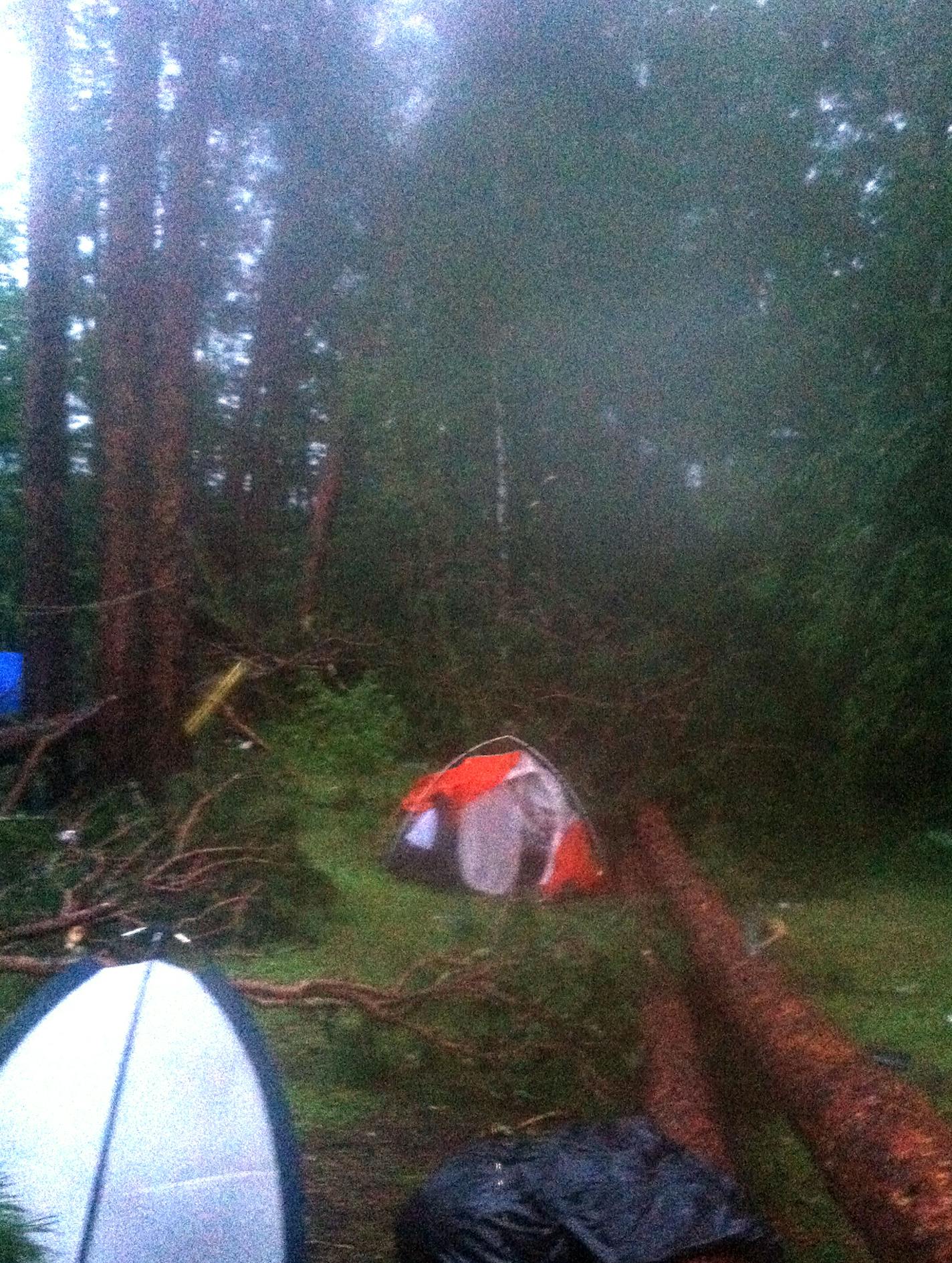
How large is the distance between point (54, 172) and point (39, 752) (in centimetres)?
668

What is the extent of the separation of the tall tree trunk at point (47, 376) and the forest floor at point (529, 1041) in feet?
16.5

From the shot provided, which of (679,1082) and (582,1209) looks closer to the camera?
(582,1209)

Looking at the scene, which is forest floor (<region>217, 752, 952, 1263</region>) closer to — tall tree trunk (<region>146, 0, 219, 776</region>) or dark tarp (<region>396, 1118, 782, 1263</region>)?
dark tarp (<region>396, 1118, 782, 1263</region>)

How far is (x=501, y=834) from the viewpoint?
9.35 metres

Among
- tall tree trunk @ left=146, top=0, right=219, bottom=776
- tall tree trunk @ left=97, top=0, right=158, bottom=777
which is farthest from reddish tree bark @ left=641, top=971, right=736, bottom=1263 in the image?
tall tree trunk @ left=97, top=0, right=158, bottom=777

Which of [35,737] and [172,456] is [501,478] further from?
[35,737]

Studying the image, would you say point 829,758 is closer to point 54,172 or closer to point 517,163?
point 517,163

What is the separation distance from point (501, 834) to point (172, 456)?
11.3 ft

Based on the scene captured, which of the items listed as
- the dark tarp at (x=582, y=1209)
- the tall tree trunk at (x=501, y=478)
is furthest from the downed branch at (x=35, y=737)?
the tall tree trunk at (x=501, y=478)

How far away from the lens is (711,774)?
33.2ft

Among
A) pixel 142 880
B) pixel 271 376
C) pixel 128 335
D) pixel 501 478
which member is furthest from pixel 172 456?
pixel 271 376

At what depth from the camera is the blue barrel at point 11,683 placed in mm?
13133

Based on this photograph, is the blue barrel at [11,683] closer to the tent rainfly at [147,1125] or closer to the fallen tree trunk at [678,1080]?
the fallen tree trunk at [678,1080]

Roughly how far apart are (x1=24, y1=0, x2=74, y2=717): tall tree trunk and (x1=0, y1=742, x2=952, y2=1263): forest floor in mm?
5035
